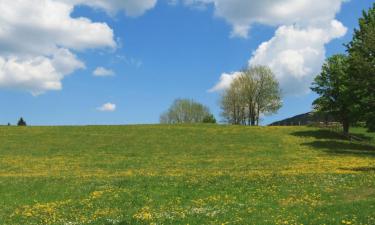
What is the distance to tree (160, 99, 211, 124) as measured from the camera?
6429 inches

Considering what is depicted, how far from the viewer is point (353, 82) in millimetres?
52469

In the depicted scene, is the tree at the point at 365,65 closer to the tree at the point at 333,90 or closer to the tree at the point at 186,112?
the tree at the point at 333,90

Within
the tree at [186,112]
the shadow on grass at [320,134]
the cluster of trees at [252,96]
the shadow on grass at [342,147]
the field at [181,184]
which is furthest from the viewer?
the tree at [186,112]

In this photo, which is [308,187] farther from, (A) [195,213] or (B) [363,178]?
(A) [195,213]

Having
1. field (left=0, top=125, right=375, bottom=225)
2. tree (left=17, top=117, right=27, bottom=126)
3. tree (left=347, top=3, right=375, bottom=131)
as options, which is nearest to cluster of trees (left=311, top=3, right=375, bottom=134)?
tree (left=347, top=3, right=375, bottom=131)

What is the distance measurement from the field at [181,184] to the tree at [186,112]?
100366 mm

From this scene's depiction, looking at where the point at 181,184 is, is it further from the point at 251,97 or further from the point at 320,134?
the point at 251,97

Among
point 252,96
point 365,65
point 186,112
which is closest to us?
point 365,65

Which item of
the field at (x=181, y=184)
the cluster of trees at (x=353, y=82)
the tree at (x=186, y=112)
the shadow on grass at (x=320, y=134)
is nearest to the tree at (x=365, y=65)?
the cluster of trees at (x=353, y=82)

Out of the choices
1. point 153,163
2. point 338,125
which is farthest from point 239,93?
point 153,163

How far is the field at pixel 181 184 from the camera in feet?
64.2

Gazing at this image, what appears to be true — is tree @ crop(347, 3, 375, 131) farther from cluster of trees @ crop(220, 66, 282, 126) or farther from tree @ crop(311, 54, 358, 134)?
cluster of trees @ crop(220, 66, 282, 126)

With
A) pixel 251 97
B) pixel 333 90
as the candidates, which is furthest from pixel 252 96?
pixel 333 90

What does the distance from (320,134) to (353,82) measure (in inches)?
887
